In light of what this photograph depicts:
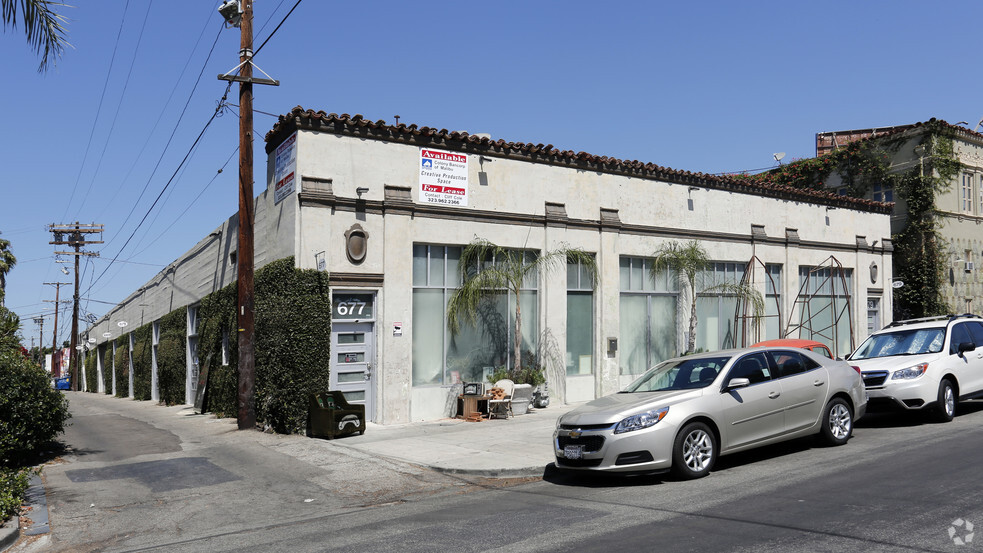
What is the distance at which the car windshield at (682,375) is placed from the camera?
9.68 meters

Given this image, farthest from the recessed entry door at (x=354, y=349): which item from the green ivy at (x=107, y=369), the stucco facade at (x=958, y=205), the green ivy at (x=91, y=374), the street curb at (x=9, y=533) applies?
the green ivy at (x=91, y=374)

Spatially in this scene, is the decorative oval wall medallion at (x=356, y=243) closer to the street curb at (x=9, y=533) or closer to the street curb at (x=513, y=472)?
the street curb at (x=513, y=472)

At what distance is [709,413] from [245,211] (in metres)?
10.6

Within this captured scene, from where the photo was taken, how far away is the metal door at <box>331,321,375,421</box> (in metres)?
15.2

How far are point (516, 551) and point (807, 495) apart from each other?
3.32 m

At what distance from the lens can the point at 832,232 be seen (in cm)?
2497

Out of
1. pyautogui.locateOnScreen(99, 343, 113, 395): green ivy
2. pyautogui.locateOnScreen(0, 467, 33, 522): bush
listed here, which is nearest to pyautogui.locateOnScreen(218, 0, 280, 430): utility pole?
pyautogui.locateOnScreen(0, 467, 33, 522): bush

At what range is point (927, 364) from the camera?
12391mm

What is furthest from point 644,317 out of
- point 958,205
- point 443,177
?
point 958,205

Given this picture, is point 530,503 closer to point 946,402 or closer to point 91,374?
point 946,402

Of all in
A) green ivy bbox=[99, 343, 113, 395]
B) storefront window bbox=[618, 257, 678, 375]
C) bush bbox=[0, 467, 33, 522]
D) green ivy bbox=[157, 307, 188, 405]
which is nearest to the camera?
bush bbox=[0, 467, 33, 522]

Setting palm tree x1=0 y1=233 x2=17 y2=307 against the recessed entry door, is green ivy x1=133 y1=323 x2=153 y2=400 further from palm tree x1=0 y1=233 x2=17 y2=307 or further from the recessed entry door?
the recessed entry door

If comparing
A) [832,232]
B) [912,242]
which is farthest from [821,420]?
[912,242]

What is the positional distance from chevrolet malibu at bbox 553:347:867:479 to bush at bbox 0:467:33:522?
613 centimetres
